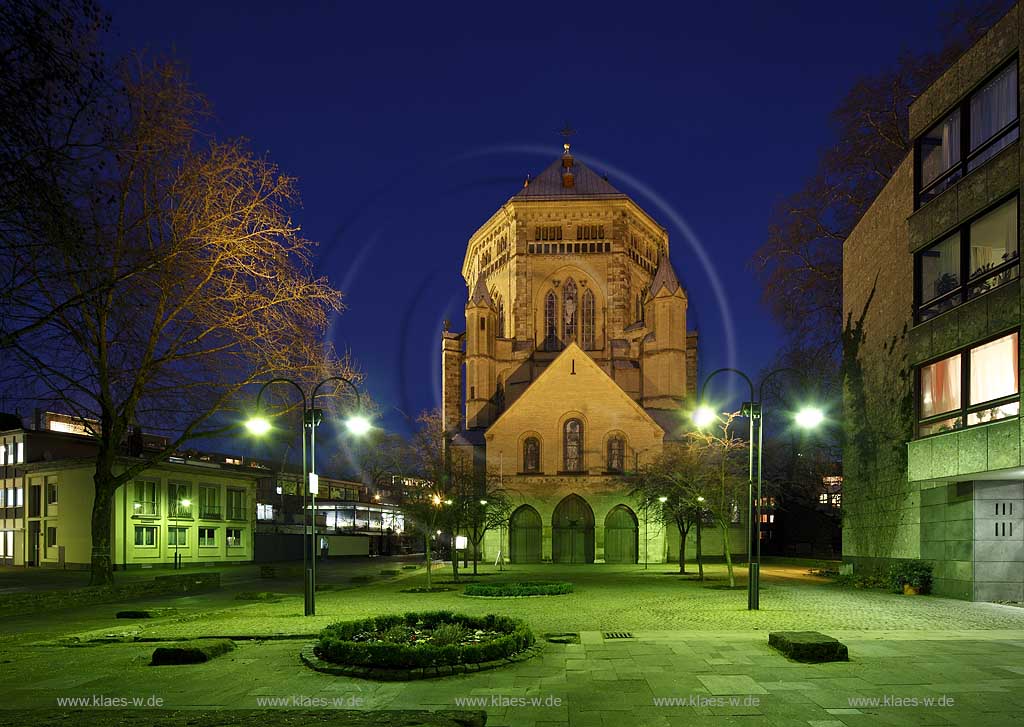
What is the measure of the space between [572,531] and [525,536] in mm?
3061

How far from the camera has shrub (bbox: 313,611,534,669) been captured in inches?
478

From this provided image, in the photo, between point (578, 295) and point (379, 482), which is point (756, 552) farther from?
point (379, 482)

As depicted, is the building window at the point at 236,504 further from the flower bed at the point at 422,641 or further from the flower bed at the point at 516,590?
the flower bed at the point at 422,641

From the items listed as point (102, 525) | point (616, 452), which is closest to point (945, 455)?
point (102, 525)

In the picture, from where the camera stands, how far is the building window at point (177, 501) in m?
51.9

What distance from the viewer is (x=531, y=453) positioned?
53.7 metres

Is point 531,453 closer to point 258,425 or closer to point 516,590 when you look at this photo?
point 516,590

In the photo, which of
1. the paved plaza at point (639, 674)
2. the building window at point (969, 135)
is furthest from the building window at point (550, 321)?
the paved plaza at point (639, 674)

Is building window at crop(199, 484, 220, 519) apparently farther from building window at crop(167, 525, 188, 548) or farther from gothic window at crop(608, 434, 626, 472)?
gothic window at crop(608, 434, 626, 472)

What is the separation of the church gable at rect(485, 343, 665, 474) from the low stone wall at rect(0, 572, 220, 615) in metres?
24.3

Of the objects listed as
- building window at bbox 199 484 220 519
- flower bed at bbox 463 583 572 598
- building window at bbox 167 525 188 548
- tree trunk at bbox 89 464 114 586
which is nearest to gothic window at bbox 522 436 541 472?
building window at bbox 199 484 220 519

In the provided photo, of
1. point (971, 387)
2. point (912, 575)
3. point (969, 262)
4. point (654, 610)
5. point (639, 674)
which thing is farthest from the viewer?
point (912, 575)

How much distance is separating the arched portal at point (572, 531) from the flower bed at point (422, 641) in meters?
36.9

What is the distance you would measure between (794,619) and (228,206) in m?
18.6
